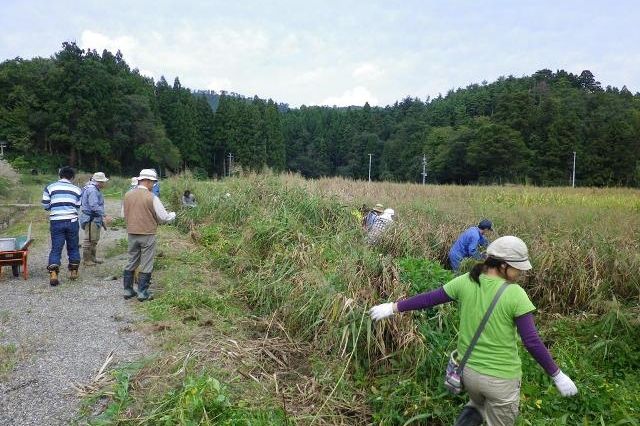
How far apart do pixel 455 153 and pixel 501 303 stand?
57.0 meters

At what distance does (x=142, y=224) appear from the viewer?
217 inches

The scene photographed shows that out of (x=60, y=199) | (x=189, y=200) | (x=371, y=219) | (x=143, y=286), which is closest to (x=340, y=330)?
(x=143, y=286)

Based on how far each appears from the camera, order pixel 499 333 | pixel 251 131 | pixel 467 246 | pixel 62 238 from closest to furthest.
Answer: pixel 499 333 → pixel 62 238 → pixel 467 246 → pixel 251 131

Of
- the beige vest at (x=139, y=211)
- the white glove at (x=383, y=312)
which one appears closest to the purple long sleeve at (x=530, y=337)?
the white glove at (x=383, y=312)

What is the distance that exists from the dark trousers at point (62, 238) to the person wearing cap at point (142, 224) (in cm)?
118

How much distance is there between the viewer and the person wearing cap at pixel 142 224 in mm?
5480

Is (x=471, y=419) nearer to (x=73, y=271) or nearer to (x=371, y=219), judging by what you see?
(x=371, y=219)

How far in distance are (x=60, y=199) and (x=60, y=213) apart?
0.19 metres

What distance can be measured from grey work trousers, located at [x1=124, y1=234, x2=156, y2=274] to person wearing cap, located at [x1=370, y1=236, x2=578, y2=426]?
4.06m

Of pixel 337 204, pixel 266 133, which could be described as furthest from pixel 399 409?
pixel 266 133

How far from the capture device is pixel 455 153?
56625 mm

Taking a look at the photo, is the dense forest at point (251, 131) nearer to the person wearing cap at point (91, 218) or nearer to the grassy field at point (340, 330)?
the person wearing cap at point (91, 218)

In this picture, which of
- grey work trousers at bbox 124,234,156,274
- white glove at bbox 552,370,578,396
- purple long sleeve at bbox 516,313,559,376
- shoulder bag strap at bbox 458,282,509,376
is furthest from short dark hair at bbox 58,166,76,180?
white glove at bbox 552,370,578,396

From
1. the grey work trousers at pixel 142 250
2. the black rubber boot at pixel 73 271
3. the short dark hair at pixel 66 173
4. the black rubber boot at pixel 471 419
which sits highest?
the short dark hair at pixel 66 173
